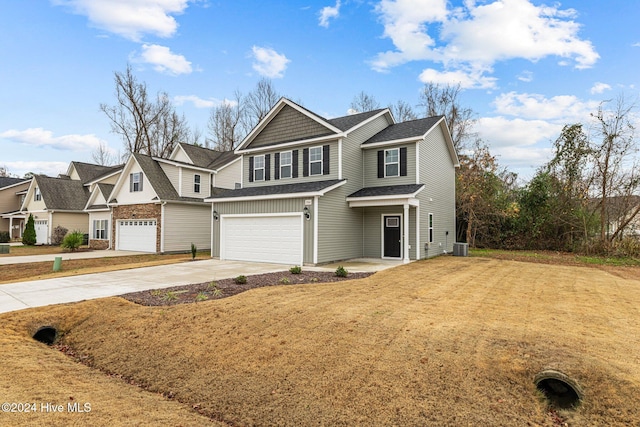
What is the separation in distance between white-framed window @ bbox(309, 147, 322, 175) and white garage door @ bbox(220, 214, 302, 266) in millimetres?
3092

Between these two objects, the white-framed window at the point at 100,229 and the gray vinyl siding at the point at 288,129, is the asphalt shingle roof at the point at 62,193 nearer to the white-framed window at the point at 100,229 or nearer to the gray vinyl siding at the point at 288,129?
the white-framed window at the point at 100,229

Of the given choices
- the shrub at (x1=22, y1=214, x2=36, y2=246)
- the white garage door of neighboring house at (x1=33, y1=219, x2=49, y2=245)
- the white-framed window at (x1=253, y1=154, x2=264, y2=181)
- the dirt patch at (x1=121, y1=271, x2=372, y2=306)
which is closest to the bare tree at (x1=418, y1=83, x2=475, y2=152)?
the white-framed window at (x1=253, y1=154, x2=264, y2=181)

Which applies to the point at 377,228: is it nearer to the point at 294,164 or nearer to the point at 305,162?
the point at 305,162

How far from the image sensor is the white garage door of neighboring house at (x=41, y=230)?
92.6 feet

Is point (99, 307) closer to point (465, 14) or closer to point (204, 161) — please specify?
point (465, 14)

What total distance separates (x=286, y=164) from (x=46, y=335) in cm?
1258


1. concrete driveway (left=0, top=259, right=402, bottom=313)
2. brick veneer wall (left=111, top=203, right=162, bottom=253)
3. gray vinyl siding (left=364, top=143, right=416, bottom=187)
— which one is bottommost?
concrete driveway (left=0, top=259, right=402, bottom=313)

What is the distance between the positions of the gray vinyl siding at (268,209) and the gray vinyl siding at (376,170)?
174 inches

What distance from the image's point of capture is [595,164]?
18.9m

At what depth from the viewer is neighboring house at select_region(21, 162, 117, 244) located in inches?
1099

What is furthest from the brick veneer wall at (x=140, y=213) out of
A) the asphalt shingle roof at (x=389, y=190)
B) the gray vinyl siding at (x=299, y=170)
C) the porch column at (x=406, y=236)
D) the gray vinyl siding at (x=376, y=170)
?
the porch column at (x=406, y=236)

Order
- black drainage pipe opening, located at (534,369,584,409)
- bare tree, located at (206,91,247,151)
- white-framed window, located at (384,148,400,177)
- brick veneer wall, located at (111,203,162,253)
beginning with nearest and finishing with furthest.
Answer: black drainage pipe opening, located at (534,369,584,409)
white-framed window, located at (384,148,400,177)
brick veneer wall, located at (111,203,162,253)
bare tree, located at (206,91,247,151)

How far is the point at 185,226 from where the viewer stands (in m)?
21.5

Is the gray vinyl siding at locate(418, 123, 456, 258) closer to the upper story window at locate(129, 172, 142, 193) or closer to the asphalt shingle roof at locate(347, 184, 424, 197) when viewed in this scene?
the asphalt shingle roof at locate(347, 184, 424, 197)
